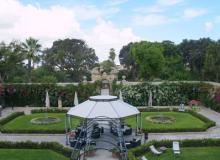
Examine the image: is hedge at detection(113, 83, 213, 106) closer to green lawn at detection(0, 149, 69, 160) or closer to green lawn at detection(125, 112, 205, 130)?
green lawn at detection(125, 112, 205, 130)

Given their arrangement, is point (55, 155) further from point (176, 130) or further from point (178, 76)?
point (178, 76)

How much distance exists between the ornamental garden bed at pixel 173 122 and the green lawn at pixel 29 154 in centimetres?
750

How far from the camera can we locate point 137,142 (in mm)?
22250

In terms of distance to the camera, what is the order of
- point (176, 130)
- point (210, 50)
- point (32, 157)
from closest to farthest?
point (32, 157)
point (176, 130)
point (210, 50)

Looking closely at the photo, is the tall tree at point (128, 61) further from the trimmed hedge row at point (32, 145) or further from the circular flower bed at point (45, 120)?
the trimmed hedge row at point (32, 145)

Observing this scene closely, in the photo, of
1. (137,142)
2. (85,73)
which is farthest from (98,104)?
(85,73)

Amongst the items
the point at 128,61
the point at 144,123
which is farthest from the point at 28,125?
the point at 128,61

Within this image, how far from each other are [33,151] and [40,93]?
16728mm

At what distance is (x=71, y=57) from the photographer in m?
70.9

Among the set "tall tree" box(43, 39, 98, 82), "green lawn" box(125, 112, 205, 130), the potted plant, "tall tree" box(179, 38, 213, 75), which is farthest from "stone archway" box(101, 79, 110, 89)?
"tall tree" box(179, 38, 213, 75)

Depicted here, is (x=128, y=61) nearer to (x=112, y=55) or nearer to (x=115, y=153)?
(x=112, y=55)

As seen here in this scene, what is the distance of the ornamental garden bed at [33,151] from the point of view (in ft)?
66.8

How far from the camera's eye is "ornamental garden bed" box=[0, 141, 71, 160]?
20.4 m

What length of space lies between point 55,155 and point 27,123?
9060mm
